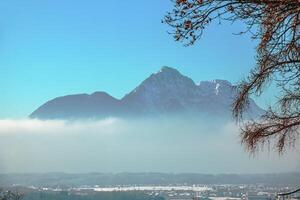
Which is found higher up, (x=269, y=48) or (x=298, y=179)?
(x=269, y=48)

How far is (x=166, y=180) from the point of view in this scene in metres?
170

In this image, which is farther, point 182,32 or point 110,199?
point 110,199

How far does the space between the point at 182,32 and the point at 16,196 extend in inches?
919

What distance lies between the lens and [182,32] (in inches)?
320

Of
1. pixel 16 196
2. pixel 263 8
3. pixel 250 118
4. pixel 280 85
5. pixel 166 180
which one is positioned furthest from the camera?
pixel 166 180

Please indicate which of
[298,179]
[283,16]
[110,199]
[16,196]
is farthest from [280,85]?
[110,199]

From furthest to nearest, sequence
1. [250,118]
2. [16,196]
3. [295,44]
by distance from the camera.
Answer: [16,196] → [250,118] → [295,44]

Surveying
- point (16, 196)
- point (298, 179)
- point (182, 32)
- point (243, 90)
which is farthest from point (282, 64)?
point (16, 196)

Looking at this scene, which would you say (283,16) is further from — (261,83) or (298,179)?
(298,179)

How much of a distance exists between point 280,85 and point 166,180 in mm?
162510

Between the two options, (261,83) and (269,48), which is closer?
(269,48)

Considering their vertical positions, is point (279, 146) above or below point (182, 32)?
below

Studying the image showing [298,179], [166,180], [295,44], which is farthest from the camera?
[166,180]

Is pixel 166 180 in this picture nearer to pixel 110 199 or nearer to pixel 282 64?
pixel 110 199
